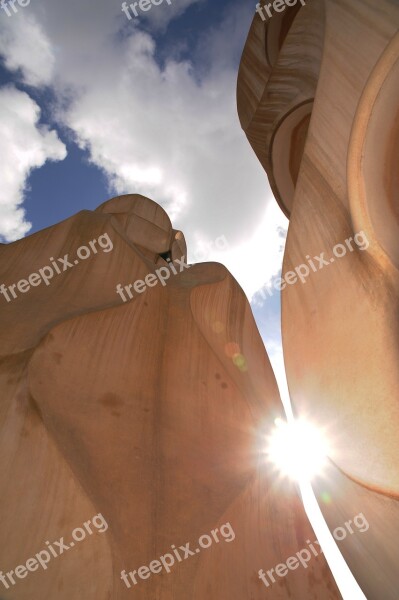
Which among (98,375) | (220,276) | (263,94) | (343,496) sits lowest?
(343,496)

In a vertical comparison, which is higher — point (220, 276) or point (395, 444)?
point (220, 276)

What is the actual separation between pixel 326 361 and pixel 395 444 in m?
0.58

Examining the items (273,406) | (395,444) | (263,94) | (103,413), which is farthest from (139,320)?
(263,94)

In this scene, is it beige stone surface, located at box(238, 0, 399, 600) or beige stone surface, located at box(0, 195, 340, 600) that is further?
beige stone surface, located at box(0, 195, 340, 600)

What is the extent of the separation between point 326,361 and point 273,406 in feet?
3.55

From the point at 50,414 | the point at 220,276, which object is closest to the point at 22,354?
the point at 50,414

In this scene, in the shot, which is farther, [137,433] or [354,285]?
[137,433]

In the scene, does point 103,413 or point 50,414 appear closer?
point 50,414

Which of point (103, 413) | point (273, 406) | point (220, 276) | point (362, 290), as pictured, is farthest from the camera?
point (220, 276)

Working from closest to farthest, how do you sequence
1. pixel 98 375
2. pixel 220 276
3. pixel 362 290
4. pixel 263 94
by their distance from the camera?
pixel 362 290 < pixel 98 375 < pixel 220 276 < pixel 263 94

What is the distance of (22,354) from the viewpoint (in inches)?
96.6

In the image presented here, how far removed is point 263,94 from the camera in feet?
13.2

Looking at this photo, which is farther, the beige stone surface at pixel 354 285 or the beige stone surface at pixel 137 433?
the beige stone surface at pixel 137 433

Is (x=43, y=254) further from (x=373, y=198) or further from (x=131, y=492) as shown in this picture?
(x=373, y=198)
